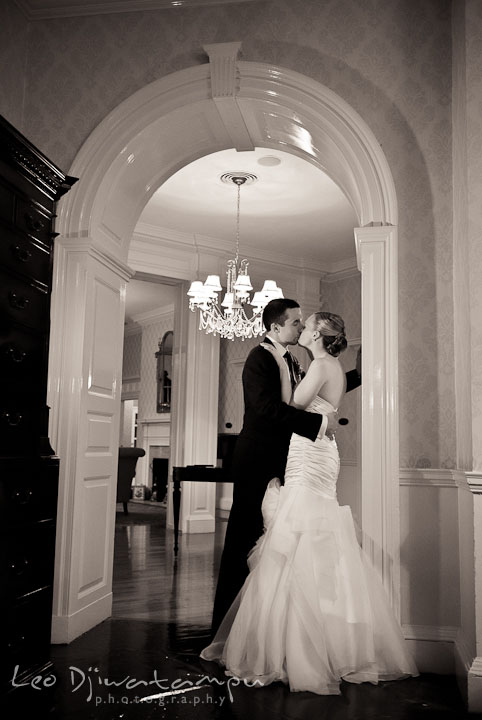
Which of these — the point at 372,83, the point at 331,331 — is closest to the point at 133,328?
the point at 372,83

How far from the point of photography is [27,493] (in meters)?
2.70

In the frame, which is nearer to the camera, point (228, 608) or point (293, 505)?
point (293, 505)

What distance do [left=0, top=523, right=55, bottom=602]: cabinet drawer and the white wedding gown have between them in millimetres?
906

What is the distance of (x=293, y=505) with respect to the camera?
313 cm

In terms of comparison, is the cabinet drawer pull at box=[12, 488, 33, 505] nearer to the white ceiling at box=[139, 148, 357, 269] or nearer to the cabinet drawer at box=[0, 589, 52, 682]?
the cabinet drawer at box=[0, 589, 52, 682]

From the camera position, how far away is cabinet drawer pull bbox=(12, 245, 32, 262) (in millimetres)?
→ 2705

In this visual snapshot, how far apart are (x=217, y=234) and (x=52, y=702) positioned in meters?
6.61

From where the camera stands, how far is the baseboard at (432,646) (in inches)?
126

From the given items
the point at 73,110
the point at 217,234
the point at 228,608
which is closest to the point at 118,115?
the point at 73,110

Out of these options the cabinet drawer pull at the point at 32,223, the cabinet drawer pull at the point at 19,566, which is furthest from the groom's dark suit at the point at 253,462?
the cabinet drawer pull at the point at 32,223

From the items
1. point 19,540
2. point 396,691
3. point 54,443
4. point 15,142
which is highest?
point 15,142

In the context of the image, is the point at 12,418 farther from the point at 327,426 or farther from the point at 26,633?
the point at 327,426

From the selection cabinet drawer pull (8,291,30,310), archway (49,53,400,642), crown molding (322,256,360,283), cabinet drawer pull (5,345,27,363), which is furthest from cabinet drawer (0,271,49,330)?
crown molding (322,256,360,283)

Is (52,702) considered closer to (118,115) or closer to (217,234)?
(118,115)
